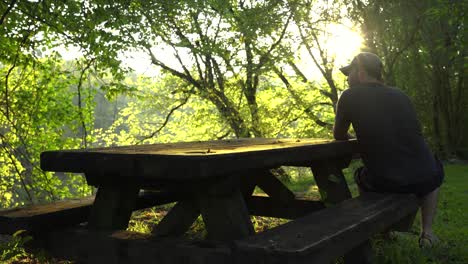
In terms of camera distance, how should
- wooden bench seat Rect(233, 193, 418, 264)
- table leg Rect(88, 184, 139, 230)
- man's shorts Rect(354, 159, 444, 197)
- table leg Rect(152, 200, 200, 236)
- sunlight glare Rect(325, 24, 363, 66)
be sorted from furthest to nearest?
sunlight glare Rect(325, 24, 363, 66), table leg Rect(152, 200, 200, 236), man's shorts Rect(354, 159, 444, 197), table leg Rect(88, 184, 139, 230), wooden bench seat Rect(233, 193, 418, 264)

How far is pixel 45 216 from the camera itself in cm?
301

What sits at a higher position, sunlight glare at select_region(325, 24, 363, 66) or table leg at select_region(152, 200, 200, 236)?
sunlight glare at select_region(325, 24, 363, 66)

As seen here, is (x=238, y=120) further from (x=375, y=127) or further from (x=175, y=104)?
(x=375, y=127)

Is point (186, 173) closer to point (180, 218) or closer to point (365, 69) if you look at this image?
point (180, 218)

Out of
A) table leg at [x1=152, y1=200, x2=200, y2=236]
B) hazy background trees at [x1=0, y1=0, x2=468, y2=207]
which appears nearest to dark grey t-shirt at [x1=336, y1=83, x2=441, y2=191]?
table leg at [x1=152, y1=200, x2=200, y2=236]

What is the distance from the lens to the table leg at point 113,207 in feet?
10.1

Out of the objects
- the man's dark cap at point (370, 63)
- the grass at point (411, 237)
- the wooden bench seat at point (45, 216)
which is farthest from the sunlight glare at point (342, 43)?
the wooden bench seat at point (45, 216)

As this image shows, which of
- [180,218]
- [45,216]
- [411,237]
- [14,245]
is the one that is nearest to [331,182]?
[411,237]

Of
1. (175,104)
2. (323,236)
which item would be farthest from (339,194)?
(175,104)

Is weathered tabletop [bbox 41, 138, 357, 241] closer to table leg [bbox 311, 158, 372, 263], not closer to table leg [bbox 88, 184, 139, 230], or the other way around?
table leg [bbox 88, 184, 139, 230]

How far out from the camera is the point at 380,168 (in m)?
3.68

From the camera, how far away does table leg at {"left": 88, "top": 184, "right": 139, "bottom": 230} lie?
3068 millimetres

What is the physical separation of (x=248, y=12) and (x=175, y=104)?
9.11 m

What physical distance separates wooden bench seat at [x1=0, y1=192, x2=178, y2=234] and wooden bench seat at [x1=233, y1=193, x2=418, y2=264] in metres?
1.47
